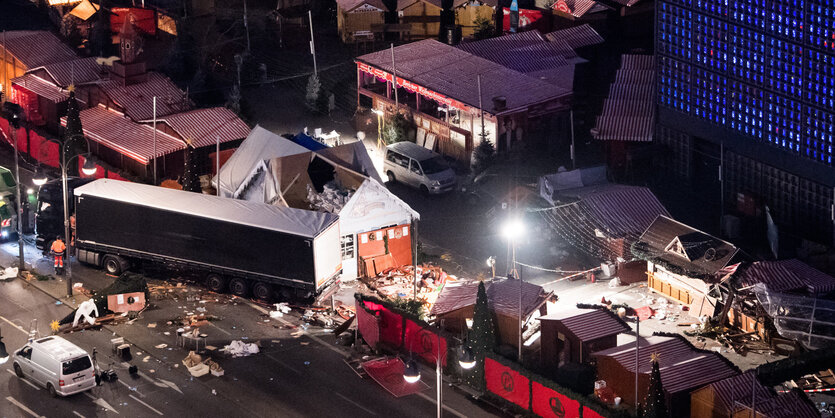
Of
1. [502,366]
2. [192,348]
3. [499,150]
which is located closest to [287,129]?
[499,150]

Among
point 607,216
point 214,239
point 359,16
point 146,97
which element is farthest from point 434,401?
point 359,16

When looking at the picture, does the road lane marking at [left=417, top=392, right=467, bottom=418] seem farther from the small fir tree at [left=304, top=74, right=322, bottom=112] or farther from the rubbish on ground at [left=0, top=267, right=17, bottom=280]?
the small fir tree at [left=304, top=74, right=322, bottom=112]

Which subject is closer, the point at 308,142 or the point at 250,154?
the point at 250,154

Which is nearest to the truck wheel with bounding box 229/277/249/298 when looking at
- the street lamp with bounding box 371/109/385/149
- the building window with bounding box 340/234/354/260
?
the building window with bounding box 340/234/354/260

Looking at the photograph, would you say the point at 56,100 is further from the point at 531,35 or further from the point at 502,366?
the point at 502,366

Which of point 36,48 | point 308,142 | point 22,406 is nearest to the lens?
point 22,406

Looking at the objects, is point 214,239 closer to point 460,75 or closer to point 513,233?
point 513,233
